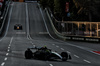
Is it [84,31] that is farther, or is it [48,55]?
[84,31]

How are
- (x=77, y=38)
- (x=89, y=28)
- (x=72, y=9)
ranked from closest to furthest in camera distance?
(x=89, y=28) < (x=77, y=38) < (x=72, y=9)

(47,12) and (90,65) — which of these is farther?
(47,12)

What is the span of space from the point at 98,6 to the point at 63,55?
5486 cm

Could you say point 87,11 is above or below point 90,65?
above

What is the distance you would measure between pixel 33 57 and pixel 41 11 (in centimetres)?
8012

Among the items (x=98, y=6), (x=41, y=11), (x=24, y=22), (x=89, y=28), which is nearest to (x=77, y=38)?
(x=89, y=28)

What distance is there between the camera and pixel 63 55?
18938mm

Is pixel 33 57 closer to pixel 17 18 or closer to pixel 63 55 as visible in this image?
pixel 63 55

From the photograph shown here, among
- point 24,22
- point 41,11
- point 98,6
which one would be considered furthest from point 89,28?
point 41,11

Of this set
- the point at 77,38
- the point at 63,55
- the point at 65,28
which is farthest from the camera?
the point at 65,28

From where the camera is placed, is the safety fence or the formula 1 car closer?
the formula 1 car

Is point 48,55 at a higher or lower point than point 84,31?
lower

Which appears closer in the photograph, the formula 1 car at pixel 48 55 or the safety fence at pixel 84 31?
the formula 1 car at pixel 48 55

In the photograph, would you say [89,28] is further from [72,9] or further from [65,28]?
[72,9]
